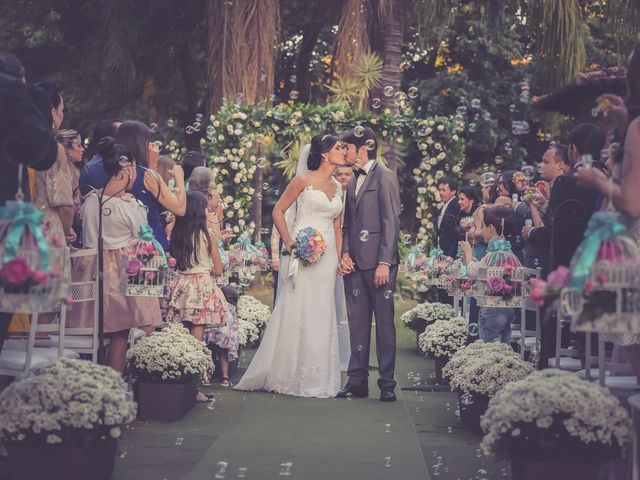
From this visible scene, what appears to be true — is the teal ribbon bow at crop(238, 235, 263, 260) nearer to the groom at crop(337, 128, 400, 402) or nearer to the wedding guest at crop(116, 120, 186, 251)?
the groom at crop(337, 128, 400, 402)

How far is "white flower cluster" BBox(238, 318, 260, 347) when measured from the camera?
40.5ft

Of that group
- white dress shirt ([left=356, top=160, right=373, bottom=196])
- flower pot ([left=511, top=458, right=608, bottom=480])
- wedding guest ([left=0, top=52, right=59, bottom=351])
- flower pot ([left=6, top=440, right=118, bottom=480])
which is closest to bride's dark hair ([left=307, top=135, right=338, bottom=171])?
white dress shirt ([left=356, top=160, right=373, bottom=196])

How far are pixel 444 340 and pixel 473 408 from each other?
2.92m

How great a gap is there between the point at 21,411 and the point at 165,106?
2346 cm

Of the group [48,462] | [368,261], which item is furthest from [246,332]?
[48,462]

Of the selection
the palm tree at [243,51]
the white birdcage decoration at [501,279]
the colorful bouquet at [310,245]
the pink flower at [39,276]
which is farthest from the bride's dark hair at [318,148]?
the palm tree at [243,51]

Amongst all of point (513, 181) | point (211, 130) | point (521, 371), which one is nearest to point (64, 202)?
point (521, 371)

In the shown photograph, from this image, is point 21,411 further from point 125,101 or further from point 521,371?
point 125,101

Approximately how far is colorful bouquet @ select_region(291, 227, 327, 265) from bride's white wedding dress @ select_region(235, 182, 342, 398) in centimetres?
12

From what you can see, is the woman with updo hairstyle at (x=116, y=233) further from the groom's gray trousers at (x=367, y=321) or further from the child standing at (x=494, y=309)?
the child standing at (x=494, y=309)

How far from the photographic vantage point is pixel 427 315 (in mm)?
13477

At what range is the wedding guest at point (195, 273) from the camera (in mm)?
9773

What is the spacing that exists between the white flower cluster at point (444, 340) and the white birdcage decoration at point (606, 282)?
6.17 meters

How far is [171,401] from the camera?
28.5ft
